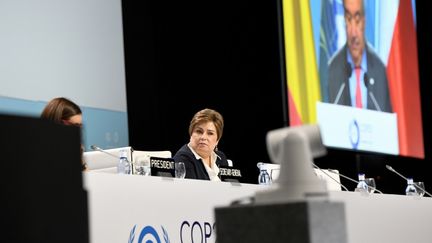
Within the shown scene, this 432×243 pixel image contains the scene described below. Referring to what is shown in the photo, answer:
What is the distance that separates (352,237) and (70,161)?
365cm

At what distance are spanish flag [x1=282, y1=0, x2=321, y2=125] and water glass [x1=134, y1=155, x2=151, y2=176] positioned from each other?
8.76ft

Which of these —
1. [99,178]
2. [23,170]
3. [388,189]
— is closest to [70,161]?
[23,170]

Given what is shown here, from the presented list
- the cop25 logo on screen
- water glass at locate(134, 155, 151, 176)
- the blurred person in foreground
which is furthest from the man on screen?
the cop25 logo on screen

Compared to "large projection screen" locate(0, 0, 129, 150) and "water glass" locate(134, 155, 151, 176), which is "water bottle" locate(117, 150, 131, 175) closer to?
"water glass" locate(134, 155, 151, 176)

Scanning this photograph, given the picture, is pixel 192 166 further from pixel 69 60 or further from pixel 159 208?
pixel 69 60

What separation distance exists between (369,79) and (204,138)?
2527 mm

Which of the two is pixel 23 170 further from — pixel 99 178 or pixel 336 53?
pixel 336 53

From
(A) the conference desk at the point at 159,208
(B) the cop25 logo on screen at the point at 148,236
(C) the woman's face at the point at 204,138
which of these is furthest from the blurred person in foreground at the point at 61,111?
(C) the woman's face at the point at 204,138

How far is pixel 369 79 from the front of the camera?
271 inches

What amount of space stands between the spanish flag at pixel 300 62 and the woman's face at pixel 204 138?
180cm

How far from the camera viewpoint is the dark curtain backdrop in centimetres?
728

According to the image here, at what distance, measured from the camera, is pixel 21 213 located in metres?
0.77

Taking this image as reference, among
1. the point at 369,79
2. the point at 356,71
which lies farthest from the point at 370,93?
the point at 356,71

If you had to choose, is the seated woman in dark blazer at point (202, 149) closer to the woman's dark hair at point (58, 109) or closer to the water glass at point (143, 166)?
the water glass at point (143, 166)
